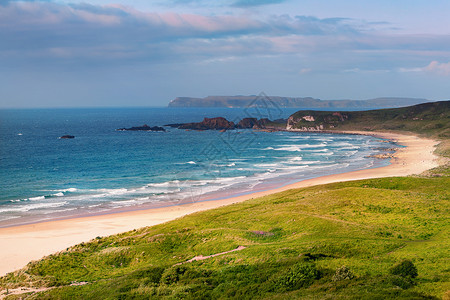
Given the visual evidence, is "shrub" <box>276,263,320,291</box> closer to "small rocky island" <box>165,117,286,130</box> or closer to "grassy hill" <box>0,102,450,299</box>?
"grassy hill" <box>0,102,450,299</box>

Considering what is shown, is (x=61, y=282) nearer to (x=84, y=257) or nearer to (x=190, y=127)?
(x=84, y=257)

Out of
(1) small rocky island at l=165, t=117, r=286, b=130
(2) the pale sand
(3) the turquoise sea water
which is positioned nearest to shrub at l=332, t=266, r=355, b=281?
(2) the pale sand

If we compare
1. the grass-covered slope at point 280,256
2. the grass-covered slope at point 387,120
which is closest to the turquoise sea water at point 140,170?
the grass-covered slope at point 280,256

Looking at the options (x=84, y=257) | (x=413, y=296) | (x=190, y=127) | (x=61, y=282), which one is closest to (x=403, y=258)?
(x=413, y=296)

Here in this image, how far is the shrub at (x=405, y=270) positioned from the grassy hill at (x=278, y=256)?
0.06 m

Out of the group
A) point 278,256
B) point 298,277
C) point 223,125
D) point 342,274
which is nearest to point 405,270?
point 342,274

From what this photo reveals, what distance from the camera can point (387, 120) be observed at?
188 m

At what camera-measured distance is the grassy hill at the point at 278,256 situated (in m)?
16.8

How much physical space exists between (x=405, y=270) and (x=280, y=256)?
6.40 metres

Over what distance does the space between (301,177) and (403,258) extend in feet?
169

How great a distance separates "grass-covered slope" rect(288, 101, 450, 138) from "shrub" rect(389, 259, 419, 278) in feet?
516

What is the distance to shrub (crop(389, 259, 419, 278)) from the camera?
16844mm

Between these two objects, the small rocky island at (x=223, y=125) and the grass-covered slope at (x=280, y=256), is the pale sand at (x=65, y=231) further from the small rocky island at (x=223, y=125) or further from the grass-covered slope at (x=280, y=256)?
the small rocky island at (x=223, y=125)

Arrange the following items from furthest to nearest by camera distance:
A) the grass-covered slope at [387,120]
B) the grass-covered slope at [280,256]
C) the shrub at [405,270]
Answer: the grass-covered slope at [387,120] → the shrub at [405,270] → the grass-covered slope at [280,256]
